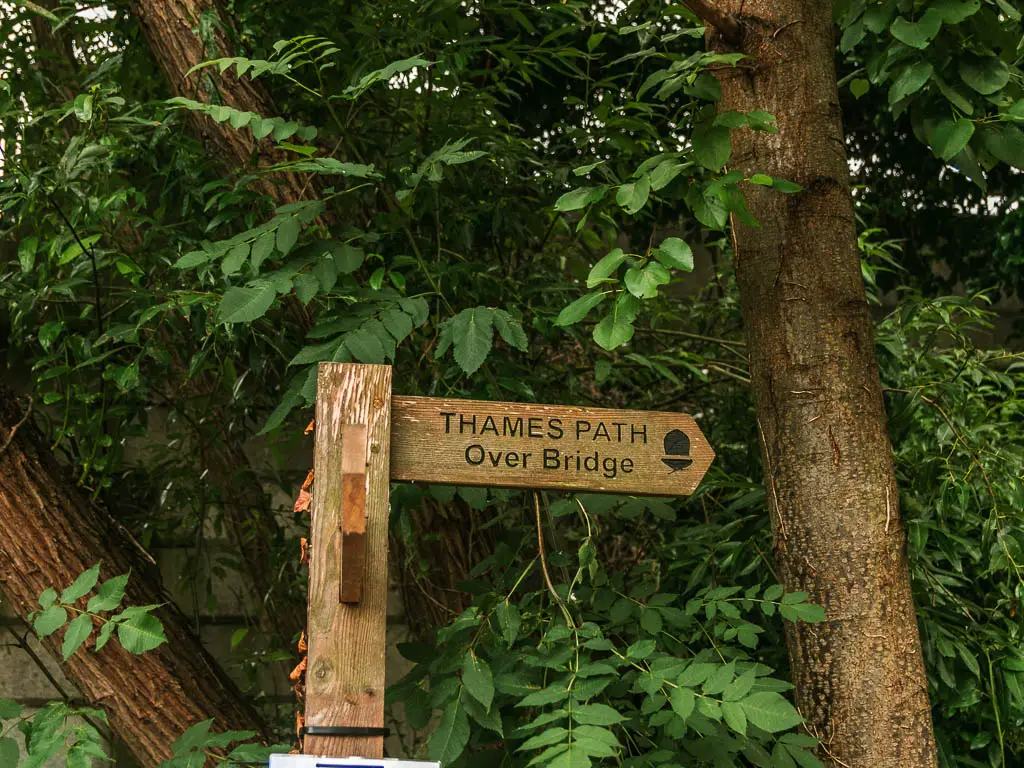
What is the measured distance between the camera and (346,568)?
1488mm

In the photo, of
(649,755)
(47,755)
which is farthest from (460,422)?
(47,755)

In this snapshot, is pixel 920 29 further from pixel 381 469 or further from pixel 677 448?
pixel 381 469

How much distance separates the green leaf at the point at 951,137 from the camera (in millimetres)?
1728

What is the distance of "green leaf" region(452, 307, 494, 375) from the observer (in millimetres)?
1781

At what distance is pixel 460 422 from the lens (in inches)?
63.5

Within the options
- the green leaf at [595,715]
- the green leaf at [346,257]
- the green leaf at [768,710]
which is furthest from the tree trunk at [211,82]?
the green leaf at [768,710]

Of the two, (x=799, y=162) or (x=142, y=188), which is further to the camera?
(x=142, y=188)

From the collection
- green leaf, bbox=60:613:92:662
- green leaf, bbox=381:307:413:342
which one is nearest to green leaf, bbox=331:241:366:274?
green leaf, bbox=381:307:413:342

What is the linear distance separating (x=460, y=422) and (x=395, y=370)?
0.71 m

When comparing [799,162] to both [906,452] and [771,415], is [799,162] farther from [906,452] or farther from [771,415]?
[906,452]

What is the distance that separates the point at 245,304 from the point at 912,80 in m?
1.18

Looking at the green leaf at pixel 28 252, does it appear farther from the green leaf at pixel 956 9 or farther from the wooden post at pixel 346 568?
the green leaf at pixel 956 9

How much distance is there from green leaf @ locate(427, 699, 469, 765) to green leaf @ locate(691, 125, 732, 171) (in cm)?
96

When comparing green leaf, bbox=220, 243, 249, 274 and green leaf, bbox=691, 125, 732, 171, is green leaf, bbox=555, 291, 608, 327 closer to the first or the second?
green leaf, bbox=691, 125, 732, 171
